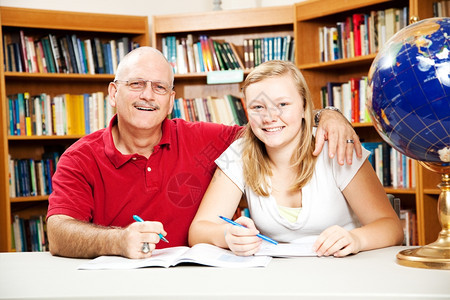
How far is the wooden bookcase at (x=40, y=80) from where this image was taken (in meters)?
3.83

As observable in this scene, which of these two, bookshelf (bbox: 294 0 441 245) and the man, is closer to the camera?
the man

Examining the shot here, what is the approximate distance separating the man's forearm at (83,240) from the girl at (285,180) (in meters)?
0.29

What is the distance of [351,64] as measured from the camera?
12.6 ft

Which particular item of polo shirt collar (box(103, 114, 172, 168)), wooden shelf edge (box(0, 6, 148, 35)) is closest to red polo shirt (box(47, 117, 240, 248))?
polo shirt collar (box(103, 114, 172, 168))

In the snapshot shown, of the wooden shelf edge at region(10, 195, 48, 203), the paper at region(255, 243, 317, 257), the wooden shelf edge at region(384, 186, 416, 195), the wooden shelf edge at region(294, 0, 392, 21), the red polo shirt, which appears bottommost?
the wooden shelf edge at region(10, 195, 48, 203)

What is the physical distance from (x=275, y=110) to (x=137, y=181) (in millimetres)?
576

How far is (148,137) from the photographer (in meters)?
2.05

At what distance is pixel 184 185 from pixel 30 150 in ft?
8.48

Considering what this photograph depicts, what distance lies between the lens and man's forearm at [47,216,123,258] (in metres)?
1.50

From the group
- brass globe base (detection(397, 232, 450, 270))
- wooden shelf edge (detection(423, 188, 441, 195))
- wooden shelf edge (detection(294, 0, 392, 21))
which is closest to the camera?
brass globe base (detection(397, 232, 450, 270))

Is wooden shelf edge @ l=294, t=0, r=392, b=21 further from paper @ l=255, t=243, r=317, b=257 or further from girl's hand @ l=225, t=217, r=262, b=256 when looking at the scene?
girl's hand @ l=225, t=217, r=262, b=256

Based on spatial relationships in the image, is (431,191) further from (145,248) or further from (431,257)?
(145,248)

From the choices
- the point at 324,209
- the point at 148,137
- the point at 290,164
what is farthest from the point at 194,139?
the point at 324,209

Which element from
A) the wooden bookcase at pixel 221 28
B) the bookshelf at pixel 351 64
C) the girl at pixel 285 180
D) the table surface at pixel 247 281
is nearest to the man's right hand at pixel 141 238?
the table surface at pixel 247 281
